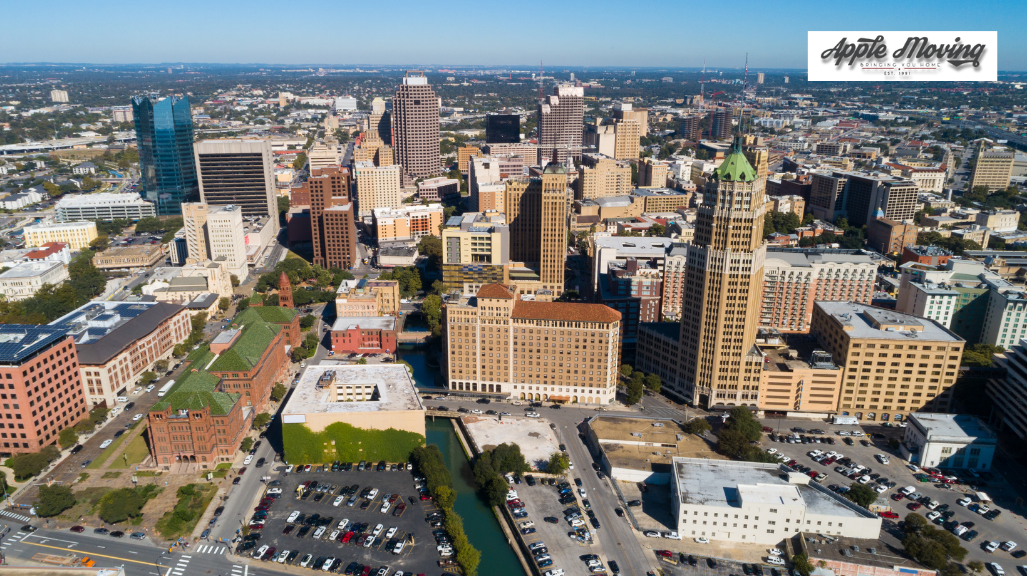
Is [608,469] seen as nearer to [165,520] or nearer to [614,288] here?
[614,288]

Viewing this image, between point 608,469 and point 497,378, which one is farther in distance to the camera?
point 497,378

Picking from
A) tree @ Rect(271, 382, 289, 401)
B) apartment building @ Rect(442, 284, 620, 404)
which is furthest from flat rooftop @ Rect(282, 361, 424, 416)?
apartment building @ Rect(442, 284, 620, 404)

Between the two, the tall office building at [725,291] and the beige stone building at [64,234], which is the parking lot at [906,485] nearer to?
the tall office building at [725,291]

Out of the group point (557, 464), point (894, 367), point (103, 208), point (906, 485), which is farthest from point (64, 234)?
point (906, 485)

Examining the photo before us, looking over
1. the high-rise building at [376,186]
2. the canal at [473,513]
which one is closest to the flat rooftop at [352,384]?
the canal at [473,513]

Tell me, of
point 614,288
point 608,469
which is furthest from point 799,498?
point 614,288

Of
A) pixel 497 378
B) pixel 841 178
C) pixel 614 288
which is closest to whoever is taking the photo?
pixel 497 378

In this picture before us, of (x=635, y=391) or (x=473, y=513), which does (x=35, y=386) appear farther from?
(x=635, y=391)
